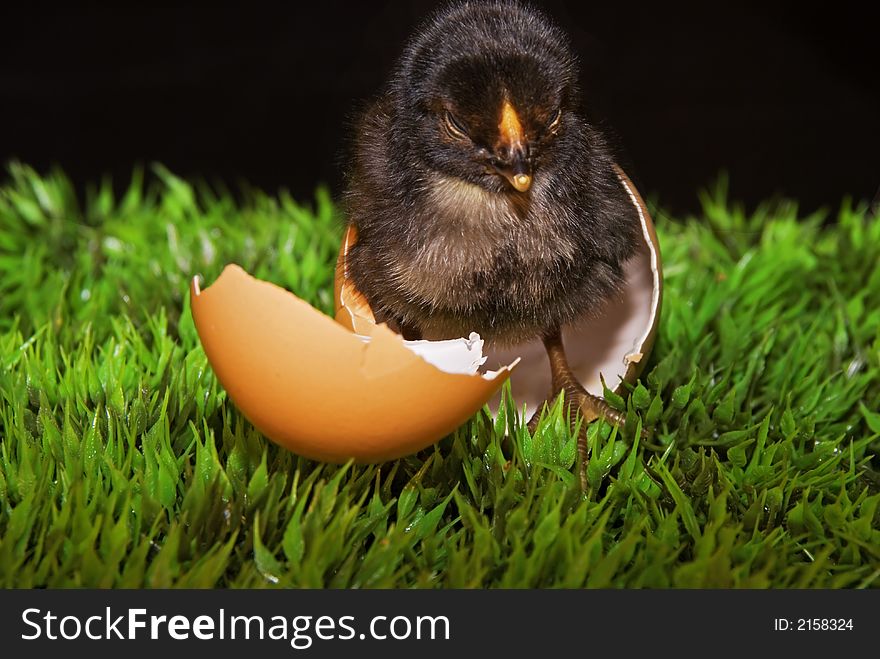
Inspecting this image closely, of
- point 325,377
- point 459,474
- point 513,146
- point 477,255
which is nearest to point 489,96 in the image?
point 513,146

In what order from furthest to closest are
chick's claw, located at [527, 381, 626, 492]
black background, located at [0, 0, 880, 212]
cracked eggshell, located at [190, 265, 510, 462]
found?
black background, located at [0, 0, 880, 212] → chick's claw, located at [527, 381, 626, 492] → cracked eggshell, located at [190, 265, 510, 462]

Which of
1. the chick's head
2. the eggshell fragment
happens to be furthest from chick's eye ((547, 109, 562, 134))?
the eggshell fragment

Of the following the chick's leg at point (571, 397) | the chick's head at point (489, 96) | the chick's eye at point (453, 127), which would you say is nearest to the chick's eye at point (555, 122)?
the chick's head at point (489, 96)

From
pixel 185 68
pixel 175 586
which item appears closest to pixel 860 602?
pixel 175 586

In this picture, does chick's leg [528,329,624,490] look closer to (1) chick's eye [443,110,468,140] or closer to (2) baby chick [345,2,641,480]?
(2) baby chick [345,2,641,480]

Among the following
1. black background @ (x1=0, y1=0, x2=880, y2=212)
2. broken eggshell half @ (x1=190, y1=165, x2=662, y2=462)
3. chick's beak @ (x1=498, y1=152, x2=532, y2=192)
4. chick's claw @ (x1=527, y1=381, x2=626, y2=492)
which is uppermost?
black background @ (x1=0, y1=0, x2=880, y2=212)

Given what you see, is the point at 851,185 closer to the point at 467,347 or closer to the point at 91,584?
the point at 467,347
